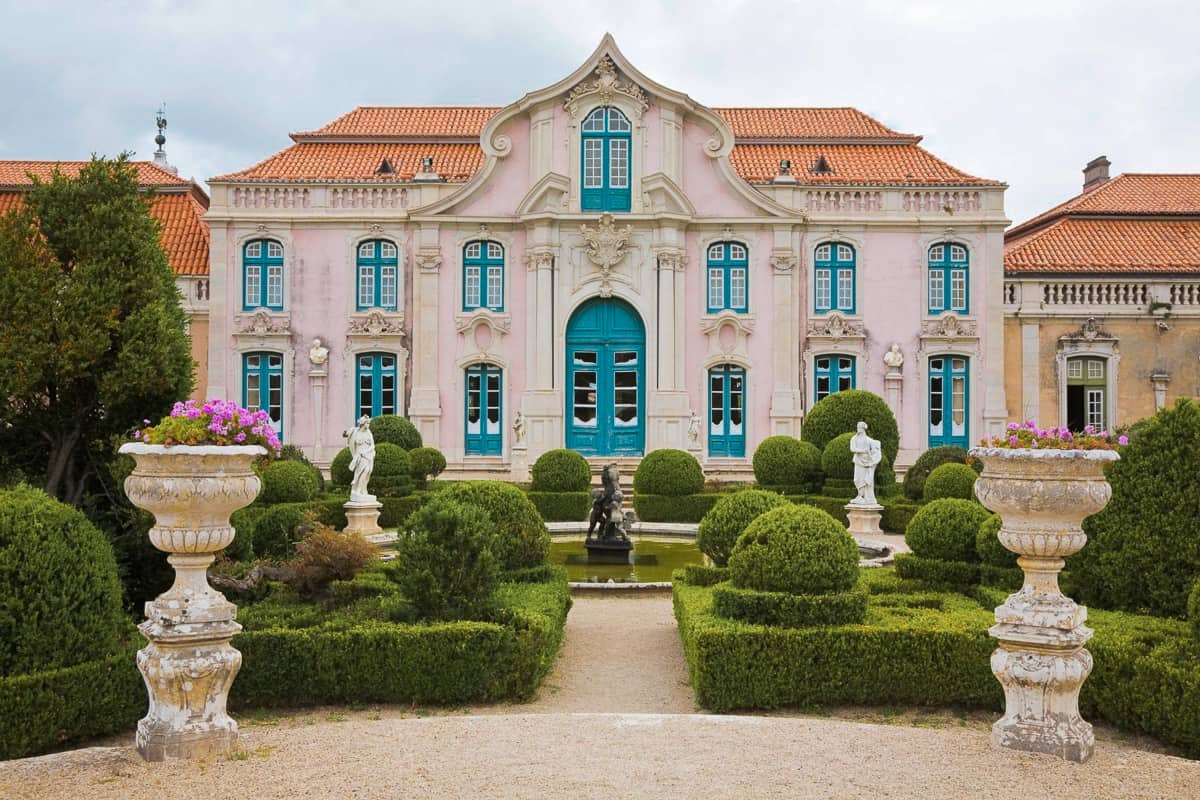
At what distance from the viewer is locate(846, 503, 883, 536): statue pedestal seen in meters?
17.1

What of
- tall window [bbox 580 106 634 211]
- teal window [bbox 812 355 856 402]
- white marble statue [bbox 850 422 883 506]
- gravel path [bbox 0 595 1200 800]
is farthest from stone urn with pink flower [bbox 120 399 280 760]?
teal window [bbox 812 355 856 402]

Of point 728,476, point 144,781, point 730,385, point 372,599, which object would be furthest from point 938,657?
point 730,385

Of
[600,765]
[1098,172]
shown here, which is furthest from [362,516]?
[1098,172]

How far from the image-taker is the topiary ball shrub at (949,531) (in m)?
10.6

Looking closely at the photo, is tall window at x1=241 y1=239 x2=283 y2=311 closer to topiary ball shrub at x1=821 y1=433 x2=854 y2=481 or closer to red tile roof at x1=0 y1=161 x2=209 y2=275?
red tile roof at x1=0 y1=161 x2=209 y2=275

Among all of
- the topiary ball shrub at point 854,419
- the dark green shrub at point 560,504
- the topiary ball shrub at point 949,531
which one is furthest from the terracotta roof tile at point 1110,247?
the topiary ball shrub at point 949,531

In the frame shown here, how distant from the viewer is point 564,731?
6680 mm

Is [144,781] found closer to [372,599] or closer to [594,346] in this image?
[372,599]

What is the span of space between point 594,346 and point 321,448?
7.19 meters

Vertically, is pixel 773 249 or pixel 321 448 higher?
pixel 773 249

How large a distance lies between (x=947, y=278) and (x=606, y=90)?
9.64 meters

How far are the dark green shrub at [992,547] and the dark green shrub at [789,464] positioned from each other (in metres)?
9.37

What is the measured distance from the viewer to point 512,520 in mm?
10844

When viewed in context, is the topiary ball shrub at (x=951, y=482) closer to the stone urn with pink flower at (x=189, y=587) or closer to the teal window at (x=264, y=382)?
the stone urn with pink flower at (x=189, y=587)
